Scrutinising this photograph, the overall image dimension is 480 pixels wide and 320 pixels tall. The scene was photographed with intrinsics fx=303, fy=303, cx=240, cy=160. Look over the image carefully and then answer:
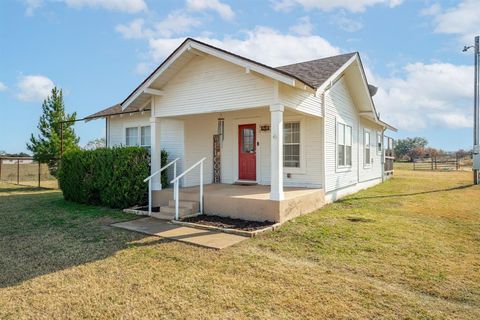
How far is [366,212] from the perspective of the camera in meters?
8.41

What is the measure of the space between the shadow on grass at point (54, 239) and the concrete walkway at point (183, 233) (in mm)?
286

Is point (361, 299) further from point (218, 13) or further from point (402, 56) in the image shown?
point (402, 56)

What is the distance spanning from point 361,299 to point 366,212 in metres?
5.46

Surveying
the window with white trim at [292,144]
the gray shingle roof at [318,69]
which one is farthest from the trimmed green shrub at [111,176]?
the gray shingle roof at [318,69]

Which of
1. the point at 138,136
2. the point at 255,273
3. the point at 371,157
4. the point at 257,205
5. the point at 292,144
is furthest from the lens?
the point at 371,157

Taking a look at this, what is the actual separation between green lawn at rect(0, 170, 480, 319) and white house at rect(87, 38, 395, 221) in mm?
1878

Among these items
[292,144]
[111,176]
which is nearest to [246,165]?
[292,144]

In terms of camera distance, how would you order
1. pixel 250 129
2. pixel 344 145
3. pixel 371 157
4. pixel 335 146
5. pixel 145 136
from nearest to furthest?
pixel 335 146 < pixel 250 129 < pixel 344 145 < pixel 145 136 < pixel 371 157

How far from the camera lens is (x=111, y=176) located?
9.28 metres

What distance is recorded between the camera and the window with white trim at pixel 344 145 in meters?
11.0

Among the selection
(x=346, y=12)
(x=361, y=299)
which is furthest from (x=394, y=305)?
(x=346, y=12)

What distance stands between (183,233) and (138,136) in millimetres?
7545

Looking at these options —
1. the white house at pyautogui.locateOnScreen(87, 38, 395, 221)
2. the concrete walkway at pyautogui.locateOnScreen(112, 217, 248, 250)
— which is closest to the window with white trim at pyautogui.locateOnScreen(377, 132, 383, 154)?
the white house at pyautogui.locateOnScreen(87, 38, 395, 221)

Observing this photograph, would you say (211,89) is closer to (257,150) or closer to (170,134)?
(257,150)
